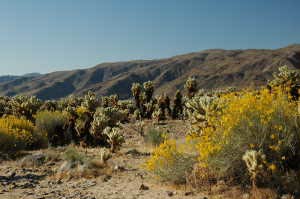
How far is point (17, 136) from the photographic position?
39.8 feet

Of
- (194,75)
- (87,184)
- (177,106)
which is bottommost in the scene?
(87,184)

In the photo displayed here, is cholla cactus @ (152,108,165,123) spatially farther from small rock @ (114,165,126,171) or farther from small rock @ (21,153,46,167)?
small rock @ (114,165,126,171)

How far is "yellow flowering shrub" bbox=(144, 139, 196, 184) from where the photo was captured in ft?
23.4

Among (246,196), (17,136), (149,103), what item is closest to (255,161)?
(246,196)

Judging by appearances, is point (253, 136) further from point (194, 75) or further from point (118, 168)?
point (194, 75)

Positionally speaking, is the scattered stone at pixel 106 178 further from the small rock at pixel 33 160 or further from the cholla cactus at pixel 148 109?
the cholla cactus at pixel 148 109

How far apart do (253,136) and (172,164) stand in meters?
1.93

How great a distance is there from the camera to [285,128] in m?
6.13

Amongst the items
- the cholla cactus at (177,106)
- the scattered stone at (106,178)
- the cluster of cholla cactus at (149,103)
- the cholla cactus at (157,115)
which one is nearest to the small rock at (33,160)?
the scattered stone at (106,178)

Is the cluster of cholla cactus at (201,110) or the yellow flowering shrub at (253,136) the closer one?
the yellow flowering shrub at (253,136)

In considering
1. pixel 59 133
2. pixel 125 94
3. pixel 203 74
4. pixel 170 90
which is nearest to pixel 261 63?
pixel 203 74

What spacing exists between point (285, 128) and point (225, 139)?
1.18m

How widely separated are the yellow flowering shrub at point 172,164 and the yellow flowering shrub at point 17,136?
6.70m

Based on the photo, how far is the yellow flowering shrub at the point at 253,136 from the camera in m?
6.31
